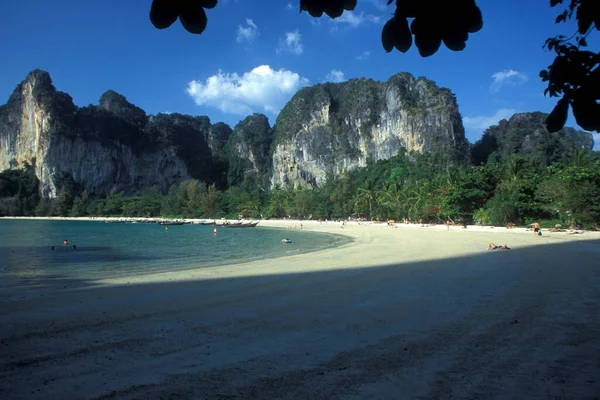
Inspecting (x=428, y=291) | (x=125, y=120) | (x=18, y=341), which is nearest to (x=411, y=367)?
(x=428, y=291)

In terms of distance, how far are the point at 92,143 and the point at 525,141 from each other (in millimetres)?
133059

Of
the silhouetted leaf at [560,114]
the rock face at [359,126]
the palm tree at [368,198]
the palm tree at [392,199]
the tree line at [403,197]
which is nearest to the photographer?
the silhouetted leaf at [560,114]

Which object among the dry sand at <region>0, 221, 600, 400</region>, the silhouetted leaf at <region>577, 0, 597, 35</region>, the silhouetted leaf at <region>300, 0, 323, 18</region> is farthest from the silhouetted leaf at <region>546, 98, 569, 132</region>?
the dry sand at <region>0, 221, 600, 400</region>

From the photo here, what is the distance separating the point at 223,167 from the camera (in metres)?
168

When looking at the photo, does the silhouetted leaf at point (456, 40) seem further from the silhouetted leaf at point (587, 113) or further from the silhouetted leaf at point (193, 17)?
the silhouetted leaf at point (193, 17)

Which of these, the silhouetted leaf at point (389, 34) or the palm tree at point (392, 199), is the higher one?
the palm tree at point (392, 199)

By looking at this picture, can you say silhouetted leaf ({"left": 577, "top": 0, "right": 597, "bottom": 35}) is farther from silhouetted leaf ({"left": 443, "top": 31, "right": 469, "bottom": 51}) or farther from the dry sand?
the dry sand

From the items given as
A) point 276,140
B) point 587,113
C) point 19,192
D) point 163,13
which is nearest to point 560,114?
point 587,113

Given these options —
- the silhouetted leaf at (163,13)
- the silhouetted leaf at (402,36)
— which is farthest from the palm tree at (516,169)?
the silhouetted leaf at (163,13)

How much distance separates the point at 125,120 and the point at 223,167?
42483mm

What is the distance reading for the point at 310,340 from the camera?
17.9 ft

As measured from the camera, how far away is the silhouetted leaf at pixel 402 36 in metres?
1.75

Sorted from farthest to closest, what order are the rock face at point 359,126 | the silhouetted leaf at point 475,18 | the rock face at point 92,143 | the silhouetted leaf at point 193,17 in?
the rock face at point 92,143 → the rock face at point 359,126 → the silhouetted leaf at point 193,17 → the silhouetted leaf at point 475,18

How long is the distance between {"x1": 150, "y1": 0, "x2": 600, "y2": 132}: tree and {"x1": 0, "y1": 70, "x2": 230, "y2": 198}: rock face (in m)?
146
